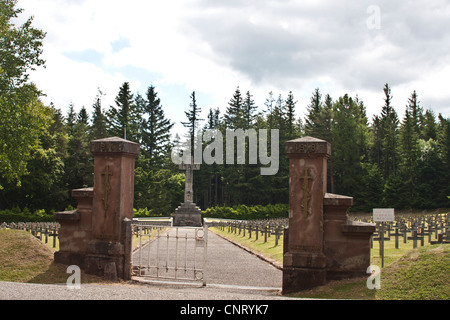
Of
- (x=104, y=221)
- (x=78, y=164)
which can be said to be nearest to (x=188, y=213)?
(x=78, y=164)

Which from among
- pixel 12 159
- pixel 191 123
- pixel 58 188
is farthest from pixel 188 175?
pixel 191 123

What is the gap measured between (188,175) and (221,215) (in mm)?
10670

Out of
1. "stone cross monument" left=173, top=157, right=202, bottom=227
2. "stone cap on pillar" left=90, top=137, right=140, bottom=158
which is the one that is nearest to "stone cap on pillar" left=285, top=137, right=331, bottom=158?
"stone cap on pillar" left=90, top=137, right=140, bottom=158

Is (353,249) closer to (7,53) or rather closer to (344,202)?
(344,202)

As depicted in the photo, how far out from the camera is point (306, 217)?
9.13 m

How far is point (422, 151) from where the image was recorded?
59125 mm

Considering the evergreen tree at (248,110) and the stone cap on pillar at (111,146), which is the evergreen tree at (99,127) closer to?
the evergreen tree at (248,110)

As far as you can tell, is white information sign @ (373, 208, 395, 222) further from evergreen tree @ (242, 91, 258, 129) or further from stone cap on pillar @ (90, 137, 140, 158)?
evergreen tree @ (242, 91, 258, 129)

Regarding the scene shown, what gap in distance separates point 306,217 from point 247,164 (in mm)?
53047

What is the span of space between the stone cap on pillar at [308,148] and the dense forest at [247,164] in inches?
1418

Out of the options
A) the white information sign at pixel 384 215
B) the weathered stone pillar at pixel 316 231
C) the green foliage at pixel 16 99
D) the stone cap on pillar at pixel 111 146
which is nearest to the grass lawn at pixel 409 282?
the weathered stone pillar at pixel 316 231

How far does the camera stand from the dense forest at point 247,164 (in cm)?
4828

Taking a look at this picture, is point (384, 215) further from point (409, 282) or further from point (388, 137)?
point (388, 137)

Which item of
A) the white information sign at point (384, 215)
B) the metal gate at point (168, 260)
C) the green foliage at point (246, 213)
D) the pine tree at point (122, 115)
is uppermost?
the pine tree at point (122, 115)
